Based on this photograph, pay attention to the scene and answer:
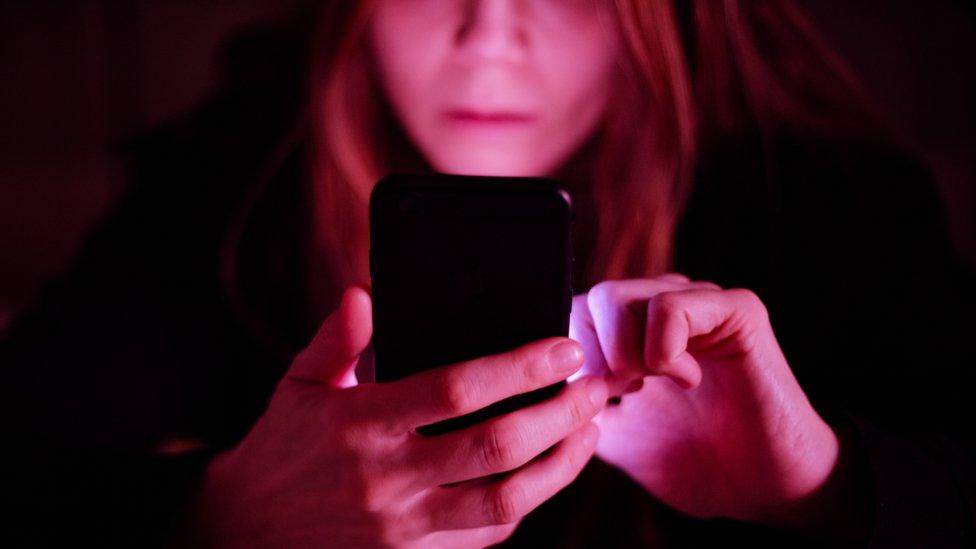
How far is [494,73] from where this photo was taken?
66 centimetres

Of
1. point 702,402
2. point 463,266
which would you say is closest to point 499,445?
point 463,266

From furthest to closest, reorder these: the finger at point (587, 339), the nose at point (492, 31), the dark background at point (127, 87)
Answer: the dark background at point (127, 87), the nose at point (492, 31), the finger at point (587, 339)

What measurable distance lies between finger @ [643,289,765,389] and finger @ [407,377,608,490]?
8 cm

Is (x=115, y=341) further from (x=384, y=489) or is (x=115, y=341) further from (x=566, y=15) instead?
(x=566, y=15)

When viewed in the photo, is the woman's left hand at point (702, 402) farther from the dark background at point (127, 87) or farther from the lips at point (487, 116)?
the dark background at point (127, 87)

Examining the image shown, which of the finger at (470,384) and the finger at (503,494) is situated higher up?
the finger at (470,384)

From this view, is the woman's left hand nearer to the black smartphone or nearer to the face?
the black smartphone

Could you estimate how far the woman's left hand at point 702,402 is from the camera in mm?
444

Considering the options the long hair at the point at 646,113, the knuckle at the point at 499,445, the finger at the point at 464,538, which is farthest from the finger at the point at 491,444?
the long hair at the point at 646,113

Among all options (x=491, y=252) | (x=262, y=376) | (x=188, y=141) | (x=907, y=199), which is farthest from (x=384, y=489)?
(x=907, y=199)

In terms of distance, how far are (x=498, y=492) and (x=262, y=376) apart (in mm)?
500

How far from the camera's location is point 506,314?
448 mm

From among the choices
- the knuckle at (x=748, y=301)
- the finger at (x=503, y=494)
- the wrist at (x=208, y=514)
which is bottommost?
the wrist at (x=208, y=514)

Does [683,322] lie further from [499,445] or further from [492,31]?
[492,31]
